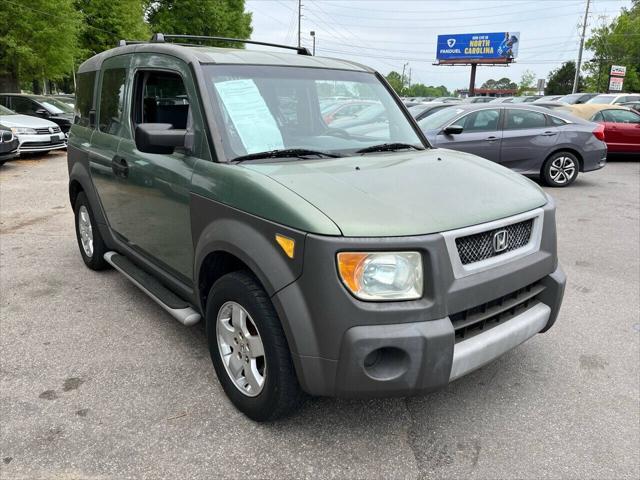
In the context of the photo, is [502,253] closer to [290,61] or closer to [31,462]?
[290,61]

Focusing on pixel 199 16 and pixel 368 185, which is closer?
pixel 368 185

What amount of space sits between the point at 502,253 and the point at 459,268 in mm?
382

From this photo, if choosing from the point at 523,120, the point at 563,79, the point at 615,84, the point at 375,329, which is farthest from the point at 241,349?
the point at 563,79

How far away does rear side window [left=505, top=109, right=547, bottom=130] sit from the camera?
978 centimetres

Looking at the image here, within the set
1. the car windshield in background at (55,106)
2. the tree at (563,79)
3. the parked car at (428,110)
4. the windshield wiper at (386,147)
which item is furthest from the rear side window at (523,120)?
the tree at (563,79)

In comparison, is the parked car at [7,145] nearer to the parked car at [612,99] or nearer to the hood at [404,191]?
the hood at [404,191]

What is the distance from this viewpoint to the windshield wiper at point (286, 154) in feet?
9.43

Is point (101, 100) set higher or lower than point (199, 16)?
lower

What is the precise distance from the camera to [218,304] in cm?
280

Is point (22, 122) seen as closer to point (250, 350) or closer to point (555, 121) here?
point (555, 121)

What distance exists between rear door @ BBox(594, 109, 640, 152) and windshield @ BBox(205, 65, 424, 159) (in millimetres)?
12080

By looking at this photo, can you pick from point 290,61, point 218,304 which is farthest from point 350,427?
point 290,61

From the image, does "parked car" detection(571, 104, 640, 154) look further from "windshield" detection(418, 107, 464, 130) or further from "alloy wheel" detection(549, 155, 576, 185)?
"windshield" detection(418, 107, 464, 130)

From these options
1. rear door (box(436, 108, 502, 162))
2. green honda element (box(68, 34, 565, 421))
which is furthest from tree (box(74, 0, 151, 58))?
green honda element (box(68, 34, 565, 421))
